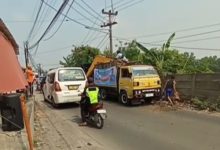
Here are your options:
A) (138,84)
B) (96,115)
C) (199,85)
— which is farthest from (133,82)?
(96,115)

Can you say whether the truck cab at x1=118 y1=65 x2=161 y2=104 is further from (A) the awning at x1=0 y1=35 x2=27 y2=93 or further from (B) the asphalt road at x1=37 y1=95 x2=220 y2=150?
(A) the awning at x1=0 y1=35 x2=27 y2=93

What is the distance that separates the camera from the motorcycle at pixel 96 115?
13750 millimetres

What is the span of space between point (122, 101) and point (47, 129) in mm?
8134

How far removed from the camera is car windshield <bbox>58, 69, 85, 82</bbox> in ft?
66.7

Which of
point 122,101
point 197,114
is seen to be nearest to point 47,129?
point 197,114

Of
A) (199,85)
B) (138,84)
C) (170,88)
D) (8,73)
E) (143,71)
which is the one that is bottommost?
(170,88)

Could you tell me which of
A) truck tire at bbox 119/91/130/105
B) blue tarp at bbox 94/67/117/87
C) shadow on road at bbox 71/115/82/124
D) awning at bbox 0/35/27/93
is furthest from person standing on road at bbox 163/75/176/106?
awning at bbox 0/35/27/93

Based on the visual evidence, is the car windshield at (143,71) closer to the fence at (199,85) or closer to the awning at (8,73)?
the fence at (199,85)

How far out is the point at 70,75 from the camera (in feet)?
67.3

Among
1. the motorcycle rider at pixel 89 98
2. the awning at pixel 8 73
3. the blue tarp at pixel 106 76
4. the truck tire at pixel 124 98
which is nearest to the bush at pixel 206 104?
the truck tire at pixel 124 98

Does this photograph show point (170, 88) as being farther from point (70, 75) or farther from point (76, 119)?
point (76, 119)

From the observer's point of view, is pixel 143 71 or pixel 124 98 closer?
pixel 143 71

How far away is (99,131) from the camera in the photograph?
13234 mm

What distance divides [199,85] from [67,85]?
6.14m
